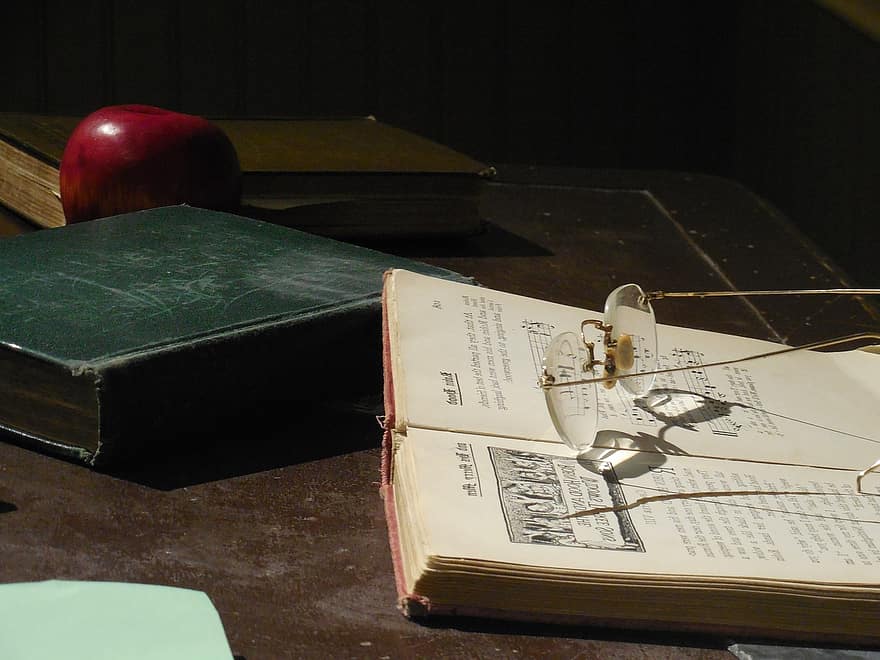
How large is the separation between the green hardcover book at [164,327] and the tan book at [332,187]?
8.5 inches

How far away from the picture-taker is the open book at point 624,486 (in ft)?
1.54

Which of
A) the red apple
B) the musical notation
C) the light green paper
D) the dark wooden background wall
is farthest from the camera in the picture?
the dark wooden background wall

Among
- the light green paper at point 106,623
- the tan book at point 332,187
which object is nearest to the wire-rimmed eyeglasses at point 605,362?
the light green paper at point 106,623

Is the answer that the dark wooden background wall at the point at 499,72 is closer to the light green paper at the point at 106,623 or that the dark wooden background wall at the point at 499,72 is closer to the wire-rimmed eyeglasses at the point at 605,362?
the wire-rimmed eyeglasses at the point at 605,362

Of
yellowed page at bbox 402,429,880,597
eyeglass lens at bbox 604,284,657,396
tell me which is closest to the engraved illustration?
yellowed page at bbox 402,429,880,597

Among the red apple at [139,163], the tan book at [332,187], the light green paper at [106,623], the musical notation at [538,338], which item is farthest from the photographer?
the tan book at [332,187]

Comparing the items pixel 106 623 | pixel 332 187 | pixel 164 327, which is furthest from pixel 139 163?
pixel 106 623

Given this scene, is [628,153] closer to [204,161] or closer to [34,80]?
[34,80]

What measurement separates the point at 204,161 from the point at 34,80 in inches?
65.3

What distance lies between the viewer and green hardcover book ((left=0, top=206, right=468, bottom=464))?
602 mm

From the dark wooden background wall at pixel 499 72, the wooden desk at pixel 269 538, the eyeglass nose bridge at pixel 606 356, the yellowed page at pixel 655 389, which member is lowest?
the dark wooden background wall at pixel 499 72

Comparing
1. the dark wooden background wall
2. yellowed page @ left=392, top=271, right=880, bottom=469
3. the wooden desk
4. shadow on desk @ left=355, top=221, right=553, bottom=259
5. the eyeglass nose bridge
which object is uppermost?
the eyeglass nose bridge

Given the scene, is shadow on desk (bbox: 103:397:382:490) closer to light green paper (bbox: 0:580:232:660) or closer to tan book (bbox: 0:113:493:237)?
light green paper (bbox: 0:580:232:660)

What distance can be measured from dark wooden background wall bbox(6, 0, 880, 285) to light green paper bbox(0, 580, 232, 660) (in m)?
1.99
